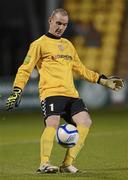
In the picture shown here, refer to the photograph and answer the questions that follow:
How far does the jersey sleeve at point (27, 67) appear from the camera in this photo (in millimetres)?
9523

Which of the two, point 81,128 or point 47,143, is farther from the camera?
point 81,128

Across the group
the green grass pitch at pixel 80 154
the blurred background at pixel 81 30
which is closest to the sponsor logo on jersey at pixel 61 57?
the green grass pitch at pixel 80 154

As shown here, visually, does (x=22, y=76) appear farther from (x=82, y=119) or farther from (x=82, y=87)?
(x=82, y=87)

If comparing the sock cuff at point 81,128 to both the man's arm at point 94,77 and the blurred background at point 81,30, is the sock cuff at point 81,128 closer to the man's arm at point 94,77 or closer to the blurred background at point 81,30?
the man's arm at point 94,77

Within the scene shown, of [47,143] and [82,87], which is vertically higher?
[47,143]

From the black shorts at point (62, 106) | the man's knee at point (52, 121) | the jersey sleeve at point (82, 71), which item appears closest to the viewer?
the man's knee at point (52, 121)

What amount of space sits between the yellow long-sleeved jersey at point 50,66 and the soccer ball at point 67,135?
0.48m

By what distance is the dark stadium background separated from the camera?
11023 millimetres

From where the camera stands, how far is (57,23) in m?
9.63

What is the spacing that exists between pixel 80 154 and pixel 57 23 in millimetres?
3003

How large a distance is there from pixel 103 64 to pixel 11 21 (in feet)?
13.4

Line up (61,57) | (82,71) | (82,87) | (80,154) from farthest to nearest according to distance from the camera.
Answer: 1. (82,87)
2. (80,154)
3. (82,71)
4. (61,57)

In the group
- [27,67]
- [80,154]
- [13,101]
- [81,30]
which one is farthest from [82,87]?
[13,101]

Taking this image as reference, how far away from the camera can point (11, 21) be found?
29.9m
